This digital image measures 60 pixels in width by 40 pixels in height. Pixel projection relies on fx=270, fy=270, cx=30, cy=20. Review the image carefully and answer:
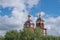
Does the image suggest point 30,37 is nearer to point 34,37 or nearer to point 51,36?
point 34,37

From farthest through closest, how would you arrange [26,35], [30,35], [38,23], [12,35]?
1. [38,23]
2. [12,35]
3. [30,35]
4. [26,35]

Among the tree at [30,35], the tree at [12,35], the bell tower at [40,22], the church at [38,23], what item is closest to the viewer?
the tree at [30,35]

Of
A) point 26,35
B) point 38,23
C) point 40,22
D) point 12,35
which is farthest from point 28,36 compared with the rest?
point 40,22

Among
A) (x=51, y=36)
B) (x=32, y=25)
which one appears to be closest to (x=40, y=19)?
(x=32, y=25)

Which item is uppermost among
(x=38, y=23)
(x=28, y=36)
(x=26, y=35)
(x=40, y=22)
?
(x=40, y=22)

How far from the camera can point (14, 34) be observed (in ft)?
214

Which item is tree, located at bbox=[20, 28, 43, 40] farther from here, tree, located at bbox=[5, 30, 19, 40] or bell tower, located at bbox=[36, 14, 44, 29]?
bell tower, located at bbox=[36, 14, 44, 29]

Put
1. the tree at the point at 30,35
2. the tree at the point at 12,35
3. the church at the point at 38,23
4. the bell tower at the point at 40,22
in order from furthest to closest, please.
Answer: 1. the bell tower at the point at 40,22
2. the church at the point at 38,23
3. the tree at the point at 12,35
4. the tree at the point at 30,35

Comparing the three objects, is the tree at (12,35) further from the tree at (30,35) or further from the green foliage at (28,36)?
the tree at (30,35)

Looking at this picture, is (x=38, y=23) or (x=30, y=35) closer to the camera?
(x=30, y=35)

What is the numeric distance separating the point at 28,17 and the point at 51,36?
17.3 metres

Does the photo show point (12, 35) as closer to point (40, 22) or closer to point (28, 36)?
point (28, 36)

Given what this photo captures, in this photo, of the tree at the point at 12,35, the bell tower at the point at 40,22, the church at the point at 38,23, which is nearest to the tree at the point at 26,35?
the tree at the point at 12,35

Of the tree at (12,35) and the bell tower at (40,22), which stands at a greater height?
the bell tower at (40,22)
